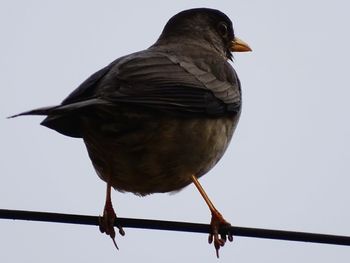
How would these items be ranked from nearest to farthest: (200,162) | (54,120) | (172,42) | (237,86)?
(54,120) < (200,162) < (237,86) < (172,42)

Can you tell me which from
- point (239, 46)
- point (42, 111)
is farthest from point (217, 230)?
point (239, 46)

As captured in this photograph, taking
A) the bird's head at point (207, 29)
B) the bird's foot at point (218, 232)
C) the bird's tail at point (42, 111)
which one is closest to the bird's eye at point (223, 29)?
the bird's head at point (207, 29)

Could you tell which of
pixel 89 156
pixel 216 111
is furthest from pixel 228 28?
pixel 89 156

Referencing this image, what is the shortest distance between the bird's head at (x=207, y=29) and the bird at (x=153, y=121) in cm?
141

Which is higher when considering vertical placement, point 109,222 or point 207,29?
point 207,29

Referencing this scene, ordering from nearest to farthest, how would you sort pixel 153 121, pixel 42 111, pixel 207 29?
pixel 42 111 → pixel 153 121 → pixel 207 29

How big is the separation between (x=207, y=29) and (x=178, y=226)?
4.46m

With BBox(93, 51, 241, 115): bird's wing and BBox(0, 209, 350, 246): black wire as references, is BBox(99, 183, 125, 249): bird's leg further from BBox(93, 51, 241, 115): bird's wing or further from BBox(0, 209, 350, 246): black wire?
BBox(0, 209, 350, 246): black wire

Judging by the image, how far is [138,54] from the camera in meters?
6.39

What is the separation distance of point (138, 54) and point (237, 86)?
4.53 feet

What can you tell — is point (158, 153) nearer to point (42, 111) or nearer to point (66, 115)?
point (66, 115)

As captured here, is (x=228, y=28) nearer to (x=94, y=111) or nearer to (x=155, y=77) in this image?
(x=155, y=77)

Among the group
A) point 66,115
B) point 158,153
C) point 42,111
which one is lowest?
point 158,153

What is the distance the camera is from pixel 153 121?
5.67 m
